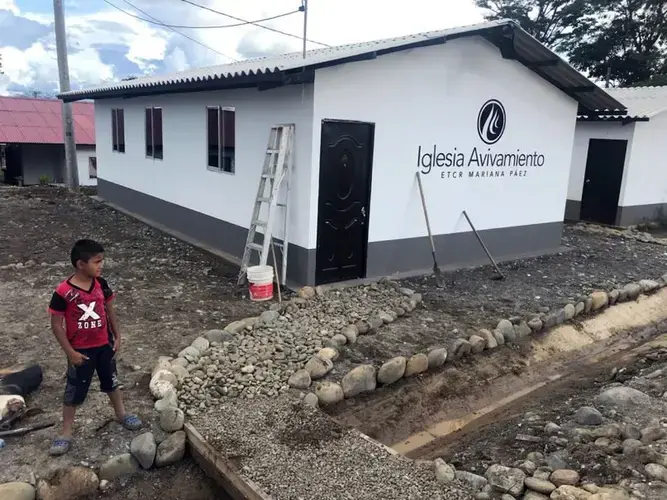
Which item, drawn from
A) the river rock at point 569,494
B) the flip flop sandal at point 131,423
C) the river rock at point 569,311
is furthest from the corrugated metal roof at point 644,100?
the flip flop sandal at point 131,423

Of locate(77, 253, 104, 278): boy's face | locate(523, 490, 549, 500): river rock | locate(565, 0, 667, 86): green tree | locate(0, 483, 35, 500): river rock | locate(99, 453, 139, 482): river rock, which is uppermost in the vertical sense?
locate(565, 0, 667, 86): green tree

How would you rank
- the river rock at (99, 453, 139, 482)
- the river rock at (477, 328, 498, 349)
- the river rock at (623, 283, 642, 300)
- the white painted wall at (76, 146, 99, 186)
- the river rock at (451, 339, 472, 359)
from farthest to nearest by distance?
1. the white painted wall at (76, 146, 99, 186)
2. the river rock at (623, 283, 642, 300)
3. the river rock at (477, 328, 498, 349)
4. the river rock at (451, 339, 472, 359)
5. the river rock at (99, 453, 139, 482)

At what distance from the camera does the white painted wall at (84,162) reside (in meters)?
23.2

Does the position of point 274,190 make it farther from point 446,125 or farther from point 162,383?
point 162,383

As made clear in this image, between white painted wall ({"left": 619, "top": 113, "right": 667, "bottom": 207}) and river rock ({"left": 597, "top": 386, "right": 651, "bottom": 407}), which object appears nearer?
river rock ({"left": 597, "top": 386, "right": 651, "bottom": 407})

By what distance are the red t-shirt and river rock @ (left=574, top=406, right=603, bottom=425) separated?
3.79 metres

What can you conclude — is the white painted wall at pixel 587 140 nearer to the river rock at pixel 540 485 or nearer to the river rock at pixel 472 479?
the river rock at pixel 540 485

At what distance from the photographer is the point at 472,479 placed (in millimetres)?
3508

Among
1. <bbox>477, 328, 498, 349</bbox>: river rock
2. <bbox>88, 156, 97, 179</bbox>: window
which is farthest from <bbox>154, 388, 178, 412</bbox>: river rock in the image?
<bbox>88, 156, 97, 179</bbox>: window

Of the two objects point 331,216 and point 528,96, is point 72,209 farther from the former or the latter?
point 528,96

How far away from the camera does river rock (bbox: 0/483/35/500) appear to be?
127 inches

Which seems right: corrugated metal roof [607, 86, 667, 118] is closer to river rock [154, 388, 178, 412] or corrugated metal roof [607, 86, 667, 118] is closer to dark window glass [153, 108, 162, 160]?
dark window glass [153, 108, 162, 160]

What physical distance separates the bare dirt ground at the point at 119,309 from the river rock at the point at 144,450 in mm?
89

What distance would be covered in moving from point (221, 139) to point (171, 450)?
610 centimetres
